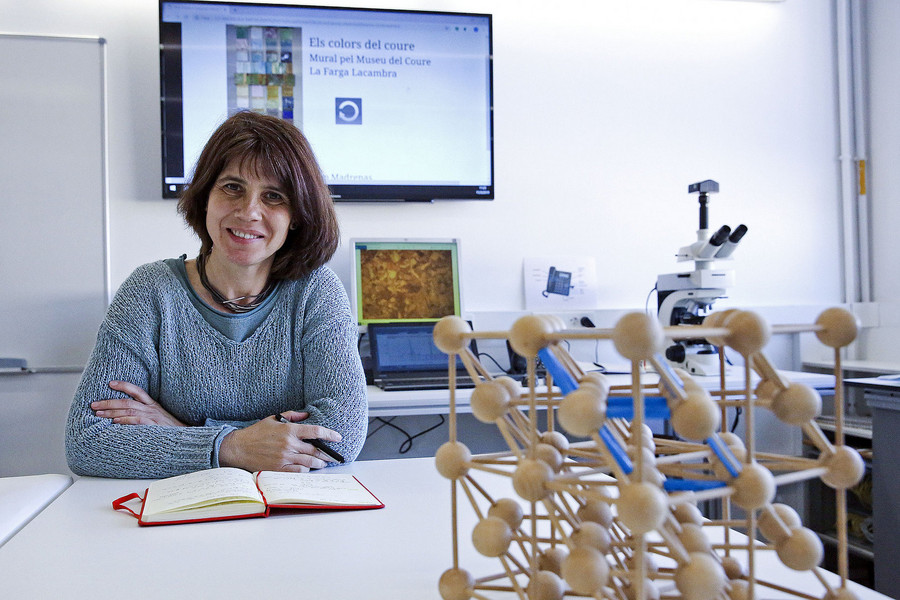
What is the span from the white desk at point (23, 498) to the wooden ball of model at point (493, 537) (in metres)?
0.61

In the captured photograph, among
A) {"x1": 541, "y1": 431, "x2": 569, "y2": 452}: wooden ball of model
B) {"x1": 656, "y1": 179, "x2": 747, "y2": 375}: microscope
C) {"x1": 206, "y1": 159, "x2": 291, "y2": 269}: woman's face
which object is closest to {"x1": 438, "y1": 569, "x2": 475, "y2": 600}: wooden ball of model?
{"x1": 541, "y1": 431, "x2": 569, "y2": 452}: wooden ball of model

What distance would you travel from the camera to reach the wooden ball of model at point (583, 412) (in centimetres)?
36

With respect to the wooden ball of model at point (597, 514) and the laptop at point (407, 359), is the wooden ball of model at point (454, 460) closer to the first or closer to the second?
the wooden ball of model at point (597, 514)

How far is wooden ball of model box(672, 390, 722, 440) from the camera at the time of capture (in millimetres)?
356

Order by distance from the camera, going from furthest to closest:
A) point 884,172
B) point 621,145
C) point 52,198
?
point 884,172 < point 621,145 < point 52,198

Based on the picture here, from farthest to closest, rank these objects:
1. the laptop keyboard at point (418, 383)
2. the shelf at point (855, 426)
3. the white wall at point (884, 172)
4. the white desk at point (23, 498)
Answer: the white wall at point (884, 172) → the shelf at point (855, 426) → the laptop keyboard at point (418, 383) → the white desk at point (23, 498)

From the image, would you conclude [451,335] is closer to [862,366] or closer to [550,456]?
[550,456]

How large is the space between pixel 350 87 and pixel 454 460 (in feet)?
7.71

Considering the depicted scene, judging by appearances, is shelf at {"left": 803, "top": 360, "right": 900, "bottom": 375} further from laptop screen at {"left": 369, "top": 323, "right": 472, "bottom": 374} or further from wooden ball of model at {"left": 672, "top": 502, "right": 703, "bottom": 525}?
wooden ball of model at {"left": 672, "top": 502, "right": 703, "bottom": 525}

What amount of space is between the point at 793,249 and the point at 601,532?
2.94m

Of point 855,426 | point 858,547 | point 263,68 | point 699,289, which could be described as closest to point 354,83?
point 263,68

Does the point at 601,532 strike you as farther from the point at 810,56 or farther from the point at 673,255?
the point at 810,56

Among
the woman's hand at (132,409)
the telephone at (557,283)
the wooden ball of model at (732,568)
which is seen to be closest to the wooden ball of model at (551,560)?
the wooden ball of model at (732,568)

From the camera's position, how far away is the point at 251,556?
0.72 meters
